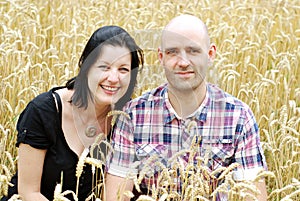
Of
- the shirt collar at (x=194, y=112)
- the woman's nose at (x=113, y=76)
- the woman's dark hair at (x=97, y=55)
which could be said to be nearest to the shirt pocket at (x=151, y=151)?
the shirt collar at (x=194, y=112)

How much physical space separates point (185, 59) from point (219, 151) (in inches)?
18.4

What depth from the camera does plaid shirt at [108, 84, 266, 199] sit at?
2.84 meters

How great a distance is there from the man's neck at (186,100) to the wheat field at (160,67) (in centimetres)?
40

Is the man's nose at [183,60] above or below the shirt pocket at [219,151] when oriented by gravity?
above

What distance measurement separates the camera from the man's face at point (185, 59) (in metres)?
2.84

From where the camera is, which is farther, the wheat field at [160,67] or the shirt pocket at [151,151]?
the wheat field at [160,67]

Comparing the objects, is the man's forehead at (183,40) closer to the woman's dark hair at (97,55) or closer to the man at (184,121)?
the man at (184,121)

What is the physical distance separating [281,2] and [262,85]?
195cm

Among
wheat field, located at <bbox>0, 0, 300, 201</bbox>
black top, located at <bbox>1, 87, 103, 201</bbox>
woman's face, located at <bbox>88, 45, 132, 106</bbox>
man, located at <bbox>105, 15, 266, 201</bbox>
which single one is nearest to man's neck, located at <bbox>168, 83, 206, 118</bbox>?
man, located at <bbox>105, 15, 266, 201</bbox>

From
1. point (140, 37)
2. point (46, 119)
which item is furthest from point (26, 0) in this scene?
point (46, 119)

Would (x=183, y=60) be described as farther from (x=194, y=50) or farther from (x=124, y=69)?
(x=124, y=69)

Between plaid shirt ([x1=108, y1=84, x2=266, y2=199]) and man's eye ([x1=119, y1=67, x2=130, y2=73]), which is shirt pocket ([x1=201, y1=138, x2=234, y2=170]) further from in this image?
man's eye ([x1=119, y1=67, x2=130, y2=73])

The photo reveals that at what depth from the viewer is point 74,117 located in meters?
3.00

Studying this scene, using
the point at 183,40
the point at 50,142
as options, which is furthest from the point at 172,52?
the point at 50,142
